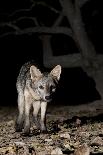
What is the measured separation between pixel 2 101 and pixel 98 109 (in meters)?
5.74

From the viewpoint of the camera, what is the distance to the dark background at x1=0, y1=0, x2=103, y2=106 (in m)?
18.6

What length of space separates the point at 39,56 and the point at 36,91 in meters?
12.8

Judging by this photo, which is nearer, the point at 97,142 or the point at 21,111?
the point at 97,142

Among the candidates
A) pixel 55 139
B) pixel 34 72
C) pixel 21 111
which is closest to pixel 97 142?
pixel 55 139

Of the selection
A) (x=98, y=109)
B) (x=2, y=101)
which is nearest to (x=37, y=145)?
(x=98, y=109)

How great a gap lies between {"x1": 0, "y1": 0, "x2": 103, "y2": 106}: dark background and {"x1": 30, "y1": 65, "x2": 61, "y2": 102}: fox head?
9.50 m

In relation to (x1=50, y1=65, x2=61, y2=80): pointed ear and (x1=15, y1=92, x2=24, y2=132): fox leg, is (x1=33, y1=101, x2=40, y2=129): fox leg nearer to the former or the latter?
(x1=15, y1=92, x2=24, y2=132): fox leg

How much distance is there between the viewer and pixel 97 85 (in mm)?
14961

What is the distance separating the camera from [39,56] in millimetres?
20984

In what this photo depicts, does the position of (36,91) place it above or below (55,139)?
above

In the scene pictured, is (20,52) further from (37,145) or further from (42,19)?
(37,145)

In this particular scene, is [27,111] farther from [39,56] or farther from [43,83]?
[39,56]

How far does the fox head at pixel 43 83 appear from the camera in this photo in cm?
804

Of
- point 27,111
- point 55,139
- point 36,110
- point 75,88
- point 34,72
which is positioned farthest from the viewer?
point 75,88
